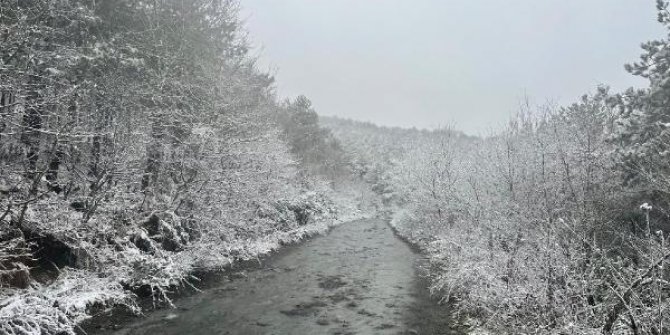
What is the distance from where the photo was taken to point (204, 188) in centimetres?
1988

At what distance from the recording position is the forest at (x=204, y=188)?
31.5ft

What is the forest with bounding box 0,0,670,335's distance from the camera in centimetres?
961

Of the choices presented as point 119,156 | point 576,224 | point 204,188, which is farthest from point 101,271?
point 576,224

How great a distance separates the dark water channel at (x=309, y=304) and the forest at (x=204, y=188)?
80 cm

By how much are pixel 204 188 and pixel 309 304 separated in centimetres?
802

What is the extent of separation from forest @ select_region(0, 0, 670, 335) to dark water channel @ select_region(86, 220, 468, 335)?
80 cm

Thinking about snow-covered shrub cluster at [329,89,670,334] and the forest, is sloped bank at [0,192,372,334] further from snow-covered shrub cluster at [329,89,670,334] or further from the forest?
snow-covered shrub cluster at [329,89,670,334]

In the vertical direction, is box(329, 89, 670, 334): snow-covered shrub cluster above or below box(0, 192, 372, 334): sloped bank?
above

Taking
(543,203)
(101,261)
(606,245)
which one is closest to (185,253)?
(101,261)

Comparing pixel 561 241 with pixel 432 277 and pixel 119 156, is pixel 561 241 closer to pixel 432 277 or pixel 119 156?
pixel 432 277

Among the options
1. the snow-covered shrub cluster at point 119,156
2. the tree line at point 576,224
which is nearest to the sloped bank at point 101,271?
the snow-covered shrub cluster at point 119,156

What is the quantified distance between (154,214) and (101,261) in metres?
4.67

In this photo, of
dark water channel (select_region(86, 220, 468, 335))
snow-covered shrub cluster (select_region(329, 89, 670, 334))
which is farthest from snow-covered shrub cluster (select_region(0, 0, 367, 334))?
snow-covered shrub cluster (select_region(329, 89, 670, 334))

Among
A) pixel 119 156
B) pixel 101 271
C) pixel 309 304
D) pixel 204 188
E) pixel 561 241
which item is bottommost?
pixel 309 304
